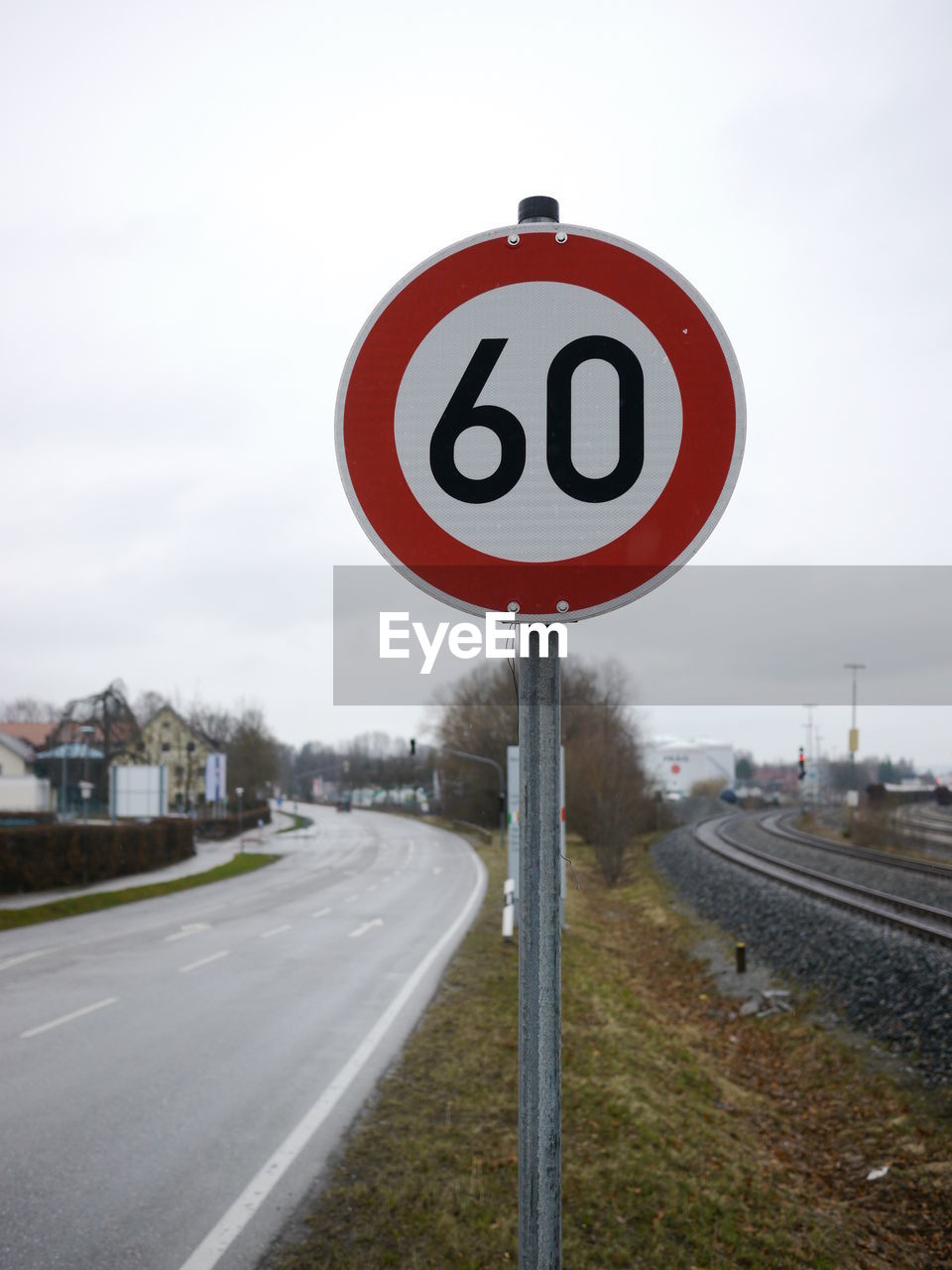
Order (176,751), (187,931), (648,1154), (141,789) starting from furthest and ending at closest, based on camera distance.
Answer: (176,751) < (141,789) < (187,931) < (648,1154)

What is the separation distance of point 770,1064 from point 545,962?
9.91 metres

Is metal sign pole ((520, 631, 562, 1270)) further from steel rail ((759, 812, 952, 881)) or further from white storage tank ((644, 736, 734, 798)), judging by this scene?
white storage tank ((644, 736, 734, 798))

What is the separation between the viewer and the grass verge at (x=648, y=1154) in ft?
15.3

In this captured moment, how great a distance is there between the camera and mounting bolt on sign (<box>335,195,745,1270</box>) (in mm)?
1540

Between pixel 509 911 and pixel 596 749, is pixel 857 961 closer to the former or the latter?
pixel 509 911

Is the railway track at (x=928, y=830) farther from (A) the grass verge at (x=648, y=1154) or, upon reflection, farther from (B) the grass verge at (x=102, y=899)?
(A) the grass verge at (x=648, y=1154)

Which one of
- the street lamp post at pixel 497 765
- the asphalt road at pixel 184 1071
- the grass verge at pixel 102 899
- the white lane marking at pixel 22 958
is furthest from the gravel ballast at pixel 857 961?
the grass verge at pixel 102 899

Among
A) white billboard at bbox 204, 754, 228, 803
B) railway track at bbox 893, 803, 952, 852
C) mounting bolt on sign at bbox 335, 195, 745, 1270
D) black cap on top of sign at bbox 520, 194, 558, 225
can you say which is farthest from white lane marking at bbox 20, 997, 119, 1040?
white billboard at bbox 204, 754, 228, 803

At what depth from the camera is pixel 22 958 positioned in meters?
14.9

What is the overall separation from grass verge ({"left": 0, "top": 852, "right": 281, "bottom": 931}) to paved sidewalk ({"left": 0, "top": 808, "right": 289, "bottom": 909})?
0.51 meters

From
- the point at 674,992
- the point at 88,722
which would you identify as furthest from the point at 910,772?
the point at 674,992

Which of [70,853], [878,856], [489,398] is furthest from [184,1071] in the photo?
[878,856]

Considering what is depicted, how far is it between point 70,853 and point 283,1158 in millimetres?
25025

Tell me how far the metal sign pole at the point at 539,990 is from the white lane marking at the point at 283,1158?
3.71 meters
